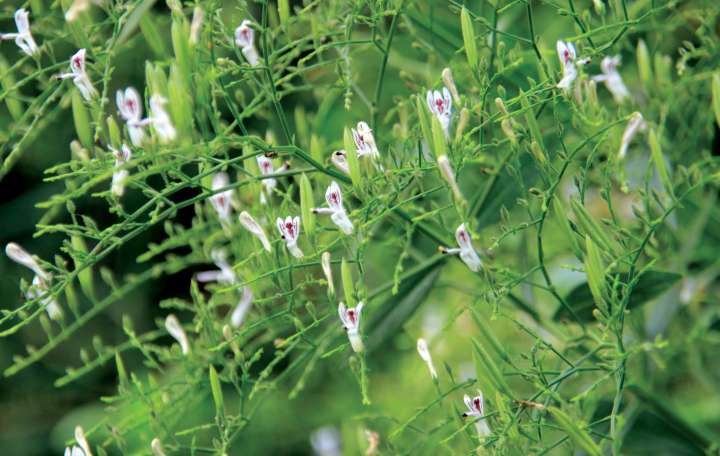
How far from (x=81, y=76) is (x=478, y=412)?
225 mm

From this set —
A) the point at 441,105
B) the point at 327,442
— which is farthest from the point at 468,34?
the point at 327,442

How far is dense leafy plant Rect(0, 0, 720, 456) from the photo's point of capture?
0.38m

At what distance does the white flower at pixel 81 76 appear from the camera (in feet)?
1.32

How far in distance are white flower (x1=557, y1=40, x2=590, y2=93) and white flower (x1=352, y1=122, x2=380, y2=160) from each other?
0.08 m

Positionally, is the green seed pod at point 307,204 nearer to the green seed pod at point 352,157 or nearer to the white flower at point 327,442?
the green seed pod at point 352,157

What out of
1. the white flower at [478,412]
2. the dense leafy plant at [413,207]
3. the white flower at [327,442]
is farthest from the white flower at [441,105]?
the white flower at [327,442]

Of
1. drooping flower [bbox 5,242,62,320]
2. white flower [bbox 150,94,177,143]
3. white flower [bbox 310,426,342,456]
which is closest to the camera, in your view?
white flower [bbox 150,94,177,143]

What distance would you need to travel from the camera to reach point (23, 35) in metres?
0.44

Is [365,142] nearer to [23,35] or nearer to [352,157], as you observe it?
[352,157]

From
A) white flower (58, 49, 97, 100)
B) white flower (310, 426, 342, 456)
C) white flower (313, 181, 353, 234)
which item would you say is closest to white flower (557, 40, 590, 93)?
white flower (313, 181, 353, 234)

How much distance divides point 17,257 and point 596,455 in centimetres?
29

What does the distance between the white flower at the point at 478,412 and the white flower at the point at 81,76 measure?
0.21 m

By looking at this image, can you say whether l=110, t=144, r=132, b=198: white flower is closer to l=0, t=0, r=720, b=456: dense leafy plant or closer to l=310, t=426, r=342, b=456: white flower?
Result: l=0, t=0, r=720, b=456: dense leafy plant

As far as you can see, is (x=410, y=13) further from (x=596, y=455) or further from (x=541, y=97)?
(x=596, y=455)
